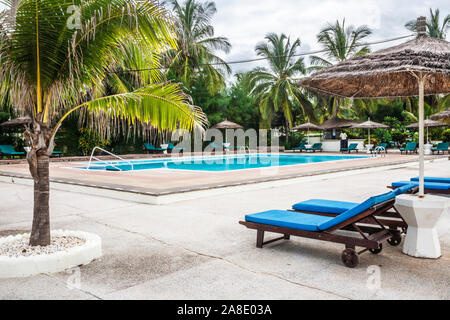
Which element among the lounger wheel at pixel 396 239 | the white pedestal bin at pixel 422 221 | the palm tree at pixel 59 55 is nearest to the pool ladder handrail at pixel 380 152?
the lounger wheel at pixel 396 239

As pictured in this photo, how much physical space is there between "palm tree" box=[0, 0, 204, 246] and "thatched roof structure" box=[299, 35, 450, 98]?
2.39 meters

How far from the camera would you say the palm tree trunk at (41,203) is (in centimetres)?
371

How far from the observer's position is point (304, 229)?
3.83m

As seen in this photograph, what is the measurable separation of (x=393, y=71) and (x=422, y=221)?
5.64ft

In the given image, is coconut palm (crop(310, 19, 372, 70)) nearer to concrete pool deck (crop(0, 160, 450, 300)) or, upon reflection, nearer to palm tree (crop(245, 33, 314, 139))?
palm tree (crop(245, 33, 314, 139))

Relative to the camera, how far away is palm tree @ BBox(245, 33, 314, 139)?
90.6 feet

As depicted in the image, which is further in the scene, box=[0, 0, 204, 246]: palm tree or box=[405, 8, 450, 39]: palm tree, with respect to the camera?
box=[405, 8, 450, 39]: palm tree

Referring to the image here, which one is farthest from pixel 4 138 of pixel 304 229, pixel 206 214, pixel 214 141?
pixel 304 229

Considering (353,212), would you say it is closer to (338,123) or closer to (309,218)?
(309,218)

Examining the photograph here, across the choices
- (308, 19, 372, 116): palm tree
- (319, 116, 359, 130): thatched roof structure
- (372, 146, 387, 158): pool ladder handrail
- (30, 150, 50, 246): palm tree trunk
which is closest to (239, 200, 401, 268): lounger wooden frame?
(30, 150, 50, 246): palm tree trunk

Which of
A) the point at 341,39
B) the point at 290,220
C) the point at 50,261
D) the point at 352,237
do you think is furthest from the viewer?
the point at 341,39

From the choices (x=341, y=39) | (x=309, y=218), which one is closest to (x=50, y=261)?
(x=309, y=218)

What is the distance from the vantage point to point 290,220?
405cm

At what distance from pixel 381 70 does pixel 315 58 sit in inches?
974
